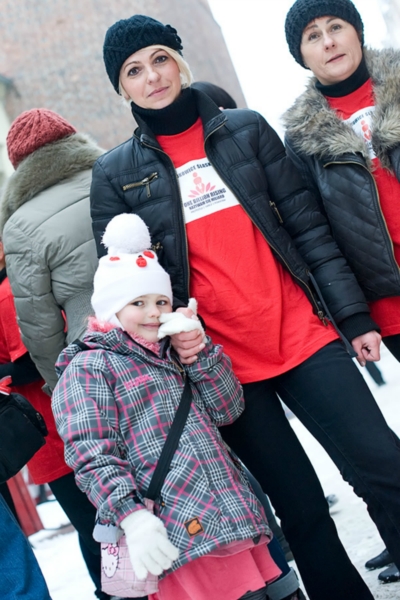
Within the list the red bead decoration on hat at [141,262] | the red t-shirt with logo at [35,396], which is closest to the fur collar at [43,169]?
the red t-shirt with logo at [35,396]

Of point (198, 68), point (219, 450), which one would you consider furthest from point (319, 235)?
point (198, 68)

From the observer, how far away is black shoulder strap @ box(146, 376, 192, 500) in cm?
163

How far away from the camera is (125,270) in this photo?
1847 mm

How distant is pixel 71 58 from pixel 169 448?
3.81 meters

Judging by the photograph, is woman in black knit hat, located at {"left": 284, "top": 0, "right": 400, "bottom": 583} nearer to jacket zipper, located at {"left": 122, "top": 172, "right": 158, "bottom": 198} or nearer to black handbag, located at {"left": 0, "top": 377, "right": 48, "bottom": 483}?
jacket zipper, located at {"left": 122, "top": 172, "right": 158, "bottom": 198}

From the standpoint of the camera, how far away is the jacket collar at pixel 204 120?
1954mm

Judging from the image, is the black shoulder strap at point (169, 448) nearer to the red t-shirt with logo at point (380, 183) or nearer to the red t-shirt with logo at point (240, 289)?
the red t-shirt with logo at point (240, 289)

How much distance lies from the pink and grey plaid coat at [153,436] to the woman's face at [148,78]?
65cm

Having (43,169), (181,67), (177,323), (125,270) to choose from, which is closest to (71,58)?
(43,169)

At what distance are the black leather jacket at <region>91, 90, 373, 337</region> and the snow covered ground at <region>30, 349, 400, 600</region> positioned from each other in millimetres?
958

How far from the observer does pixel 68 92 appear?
4.88m

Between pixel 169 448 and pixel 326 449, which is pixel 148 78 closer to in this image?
pixel 169 448

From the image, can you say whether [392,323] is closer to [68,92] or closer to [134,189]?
[134,189]

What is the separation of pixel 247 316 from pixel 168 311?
0.21 meters
